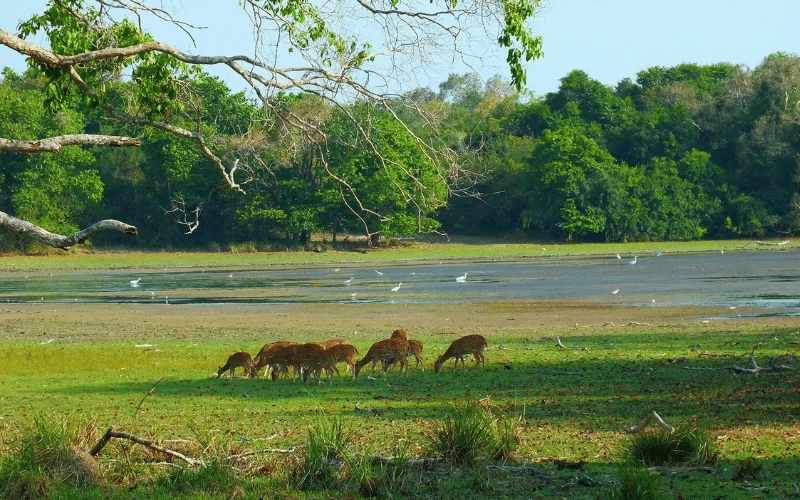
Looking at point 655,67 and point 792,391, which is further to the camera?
point 655,67

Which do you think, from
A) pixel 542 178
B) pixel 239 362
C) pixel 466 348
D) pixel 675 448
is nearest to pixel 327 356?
pixel 239 362

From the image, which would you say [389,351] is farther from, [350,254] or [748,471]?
[350,254]

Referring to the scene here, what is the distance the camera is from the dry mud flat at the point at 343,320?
25.4 metres

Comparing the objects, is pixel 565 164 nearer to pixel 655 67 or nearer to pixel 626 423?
pixel 655 67

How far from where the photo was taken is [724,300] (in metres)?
33.8

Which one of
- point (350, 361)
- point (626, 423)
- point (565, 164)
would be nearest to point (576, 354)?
point (350, 361)

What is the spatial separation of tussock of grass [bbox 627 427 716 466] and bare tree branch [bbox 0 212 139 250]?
5047 mm

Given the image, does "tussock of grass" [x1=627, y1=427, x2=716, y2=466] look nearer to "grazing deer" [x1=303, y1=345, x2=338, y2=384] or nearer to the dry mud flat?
"grazing deer" [x1=303, y1=345, x2=338, y2=384]

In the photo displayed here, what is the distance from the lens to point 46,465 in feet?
29.3

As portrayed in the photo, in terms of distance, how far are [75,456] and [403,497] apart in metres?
3.08

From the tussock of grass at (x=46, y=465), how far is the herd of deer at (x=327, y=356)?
6376 mm

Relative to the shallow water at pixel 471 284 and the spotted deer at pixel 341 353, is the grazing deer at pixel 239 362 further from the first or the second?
the shallow water at pixel 471 284

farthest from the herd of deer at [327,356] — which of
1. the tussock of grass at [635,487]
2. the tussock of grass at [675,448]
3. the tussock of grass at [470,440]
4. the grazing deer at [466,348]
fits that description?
the tussock of grass at [635,487]

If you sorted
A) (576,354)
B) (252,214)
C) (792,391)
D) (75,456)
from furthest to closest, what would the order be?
(252,214)
(576,354)
(792,391)
(75,456)
